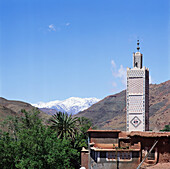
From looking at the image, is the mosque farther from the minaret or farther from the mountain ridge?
the mountain ridge

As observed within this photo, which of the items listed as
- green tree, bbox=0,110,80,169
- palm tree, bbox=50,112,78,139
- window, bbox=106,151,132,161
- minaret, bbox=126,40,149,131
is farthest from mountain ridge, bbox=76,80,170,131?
window, bbox=106,151,132,161

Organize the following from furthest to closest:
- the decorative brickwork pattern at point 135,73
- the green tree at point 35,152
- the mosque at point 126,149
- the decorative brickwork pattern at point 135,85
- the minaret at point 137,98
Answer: the decorative brickwork pattern at point 135,73
the decorative brickwork pattern at point 135,85
the minaret at point 137,98
the green tree at point 35,152
the mosque at point 126,149

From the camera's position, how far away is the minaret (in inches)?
1588

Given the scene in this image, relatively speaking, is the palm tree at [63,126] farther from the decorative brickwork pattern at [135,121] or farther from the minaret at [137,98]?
the decorative brickwork pattern at [135,121]

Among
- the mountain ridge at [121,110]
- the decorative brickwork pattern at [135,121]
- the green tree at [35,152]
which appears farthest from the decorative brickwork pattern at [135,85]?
the mountain ridge at [121,110]

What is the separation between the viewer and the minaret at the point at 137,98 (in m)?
40.3

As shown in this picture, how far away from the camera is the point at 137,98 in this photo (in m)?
40.9

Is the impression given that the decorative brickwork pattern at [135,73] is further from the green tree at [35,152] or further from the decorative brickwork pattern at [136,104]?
the green tree at [35,152]

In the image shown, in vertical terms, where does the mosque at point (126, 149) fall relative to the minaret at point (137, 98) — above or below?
below

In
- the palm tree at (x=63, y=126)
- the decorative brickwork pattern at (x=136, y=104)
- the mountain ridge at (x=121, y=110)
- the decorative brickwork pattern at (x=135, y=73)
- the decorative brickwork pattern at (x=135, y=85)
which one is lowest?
the palm tree at (x=63, y=126)

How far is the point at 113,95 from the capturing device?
196125 millimetres

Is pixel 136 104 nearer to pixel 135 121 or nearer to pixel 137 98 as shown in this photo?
pixel 137 98

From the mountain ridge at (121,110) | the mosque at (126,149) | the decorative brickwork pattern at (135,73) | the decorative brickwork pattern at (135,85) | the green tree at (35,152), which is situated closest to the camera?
the mosque at (126,149)

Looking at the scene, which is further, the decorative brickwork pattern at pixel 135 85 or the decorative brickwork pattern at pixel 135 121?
the decorative brickwork pattern at pixel 135 85
